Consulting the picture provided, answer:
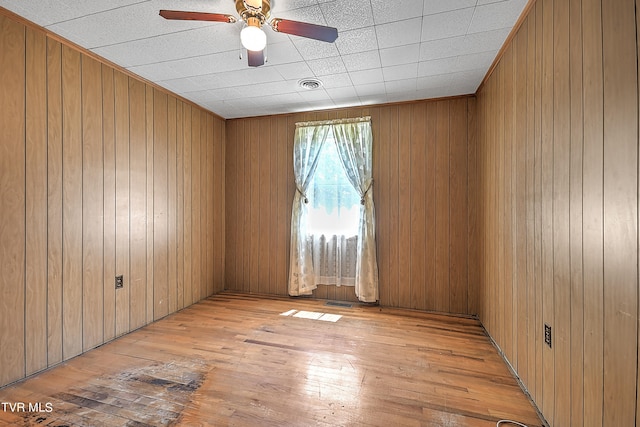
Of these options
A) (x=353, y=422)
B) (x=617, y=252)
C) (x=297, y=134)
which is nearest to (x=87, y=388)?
(x=353, y=422)

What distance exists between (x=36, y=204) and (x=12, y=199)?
5.7 inches

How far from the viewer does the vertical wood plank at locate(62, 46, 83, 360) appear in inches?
92.0

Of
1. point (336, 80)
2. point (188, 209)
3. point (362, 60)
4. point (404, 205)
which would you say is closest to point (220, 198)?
point (188, 209)

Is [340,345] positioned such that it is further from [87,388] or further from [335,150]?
[335,150]

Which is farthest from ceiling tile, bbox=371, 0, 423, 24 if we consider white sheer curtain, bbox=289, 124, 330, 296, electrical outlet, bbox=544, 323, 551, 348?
electrical outlet, bbox=544, 323, 551, 348

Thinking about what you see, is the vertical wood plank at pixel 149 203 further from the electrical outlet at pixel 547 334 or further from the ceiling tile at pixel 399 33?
the electrical outlet at pixel 547 334

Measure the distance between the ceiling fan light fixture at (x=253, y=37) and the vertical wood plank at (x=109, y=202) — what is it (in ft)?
5.80

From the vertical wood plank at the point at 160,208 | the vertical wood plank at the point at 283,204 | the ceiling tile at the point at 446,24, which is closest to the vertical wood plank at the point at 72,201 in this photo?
the vertical wood plank at the point at 160,208

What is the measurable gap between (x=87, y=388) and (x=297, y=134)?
3317mm

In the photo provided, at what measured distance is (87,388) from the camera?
6.49ft

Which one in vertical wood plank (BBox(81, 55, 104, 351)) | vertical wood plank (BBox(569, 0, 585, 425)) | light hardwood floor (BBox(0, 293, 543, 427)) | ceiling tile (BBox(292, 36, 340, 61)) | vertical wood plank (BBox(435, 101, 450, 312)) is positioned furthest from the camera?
vertical wood plank (BBox(435, 101, 450, 312))

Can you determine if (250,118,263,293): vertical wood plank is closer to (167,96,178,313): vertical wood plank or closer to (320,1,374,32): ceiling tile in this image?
(167,96,178,313): vertical wood plank

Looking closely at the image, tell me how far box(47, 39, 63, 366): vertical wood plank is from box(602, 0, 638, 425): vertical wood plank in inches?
133

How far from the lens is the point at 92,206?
2.54 m
